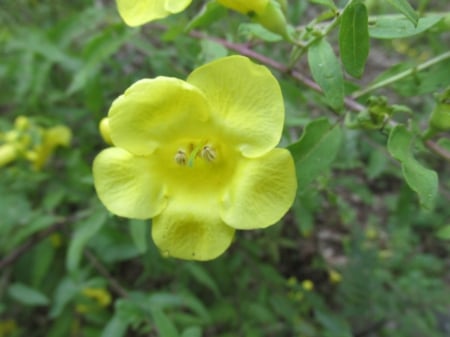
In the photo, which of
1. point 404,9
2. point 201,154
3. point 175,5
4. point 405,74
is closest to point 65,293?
point 201,154

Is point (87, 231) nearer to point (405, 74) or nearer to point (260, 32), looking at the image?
point (260, 32)

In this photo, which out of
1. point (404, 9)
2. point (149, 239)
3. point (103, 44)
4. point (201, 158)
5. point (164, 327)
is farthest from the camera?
point (149, 239)

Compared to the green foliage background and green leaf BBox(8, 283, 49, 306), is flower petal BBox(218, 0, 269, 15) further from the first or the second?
green leaf BBox(8, 283, 49, 306)

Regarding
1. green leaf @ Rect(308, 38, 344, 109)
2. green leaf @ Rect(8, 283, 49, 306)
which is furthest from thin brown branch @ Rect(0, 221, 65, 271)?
green leaf @ Rect(308, 38, 344, 109)

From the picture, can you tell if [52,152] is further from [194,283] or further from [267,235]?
[267,235]

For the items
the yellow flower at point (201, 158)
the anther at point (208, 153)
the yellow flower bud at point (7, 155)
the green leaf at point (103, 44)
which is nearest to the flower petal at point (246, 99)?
the yellow flower at point (201, 158)

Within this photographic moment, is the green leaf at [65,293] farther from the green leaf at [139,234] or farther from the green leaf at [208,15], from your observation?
the green leaf at [208,15]
